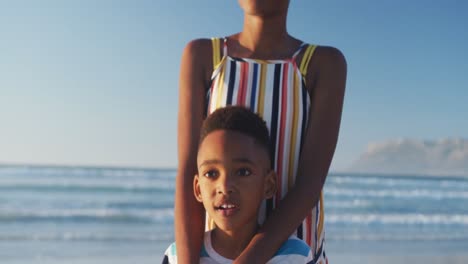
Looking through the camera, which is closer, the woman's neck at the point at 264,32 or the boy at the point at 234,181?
the boy at the point at 234,181

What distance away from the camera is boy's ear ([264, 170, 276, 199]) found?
221 cm

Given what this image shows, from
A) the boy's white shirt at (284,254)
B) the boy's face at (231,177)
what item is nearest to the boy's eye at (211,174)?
the boy's face at (231,177)

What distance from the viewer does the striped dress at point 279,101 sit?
230 cm

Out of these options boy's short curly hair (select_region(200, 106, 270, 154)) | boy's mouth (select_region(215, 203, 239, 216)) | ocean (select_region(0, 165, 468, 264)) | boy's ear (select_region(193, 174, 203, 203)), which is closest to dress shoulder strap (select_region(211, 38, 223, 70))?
boy's short curly hair (select_region(200, 106, 270, 154))

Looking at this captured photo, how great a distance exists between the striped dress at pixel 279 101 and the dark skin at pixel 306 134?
0.03 m

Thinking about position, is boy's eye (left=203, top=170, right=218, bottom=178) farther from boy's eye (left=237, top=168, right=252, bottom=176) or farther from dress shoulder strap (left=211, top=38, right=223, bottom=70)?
dress shoulder strap (left=211, top=38, right=223, bottom=70)

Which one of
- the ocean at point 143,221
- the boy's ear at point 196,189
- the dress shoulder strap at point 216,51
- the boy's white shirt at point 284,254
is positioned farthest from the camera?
the ocean at point 143,221

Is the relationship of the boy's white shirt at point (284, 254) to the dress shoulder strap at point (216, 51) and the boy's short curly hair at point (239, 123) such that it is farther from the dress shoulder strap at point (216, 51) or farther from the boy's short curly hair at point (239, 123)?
the dress shoulder strap at point (216, 51)

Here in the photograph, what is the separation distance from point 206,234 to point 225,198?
20cm

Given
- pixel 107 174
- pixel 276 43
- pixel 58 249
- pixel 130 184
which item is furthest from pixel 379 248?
pixel 107 174

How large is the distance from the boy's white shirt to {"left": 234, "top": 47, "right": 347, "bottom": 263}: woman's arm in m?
0.02

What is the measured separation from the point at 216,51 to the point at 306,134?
16.0 inches

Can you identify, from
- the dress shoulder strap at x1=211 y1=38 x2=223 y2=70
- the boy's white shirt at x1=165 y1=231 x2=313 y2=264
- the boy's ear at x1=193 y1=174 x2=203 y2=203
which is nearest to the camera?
the boy's white shirt at x1=165 y1=231 x2=313 y2=264

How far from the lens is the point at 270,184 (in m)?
2.23
